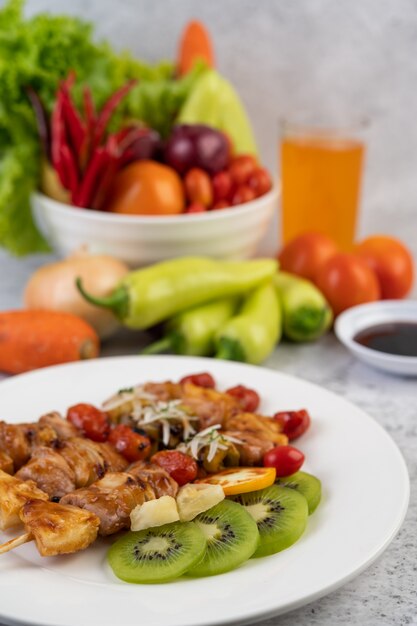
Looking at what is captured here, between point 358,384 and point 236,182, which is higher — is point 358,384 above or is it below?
below

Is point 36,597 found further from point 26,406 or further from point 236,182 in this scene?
point 236,182

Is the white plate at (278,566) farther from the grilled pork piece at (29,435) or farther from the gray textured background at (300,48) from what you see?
the gray textured background at (300,48)

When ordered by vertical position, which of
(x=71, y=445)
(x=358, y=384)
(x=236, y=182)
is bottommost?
(x=358, y=384)

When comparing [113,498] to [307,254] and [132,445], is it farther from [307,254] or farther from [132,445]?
[307,254]

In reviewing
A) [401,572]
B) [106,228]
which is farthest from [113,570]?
[106,228]

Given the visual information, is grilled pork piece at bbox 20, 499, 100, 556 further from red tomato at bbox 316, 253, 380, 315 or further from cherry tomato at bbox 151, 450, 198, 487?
red tomato at bbox 316, 253, 380, 315

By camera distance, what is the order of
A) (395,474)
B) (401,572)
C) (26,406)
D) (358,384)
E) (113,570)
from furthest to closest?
1. (358,384)
2. (26,406)
3. (395,474)
4. (401,572)
5. (113,570)

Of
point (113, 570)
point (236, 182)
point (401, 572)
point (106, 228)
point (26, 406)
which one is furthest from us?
point (236, 182)
